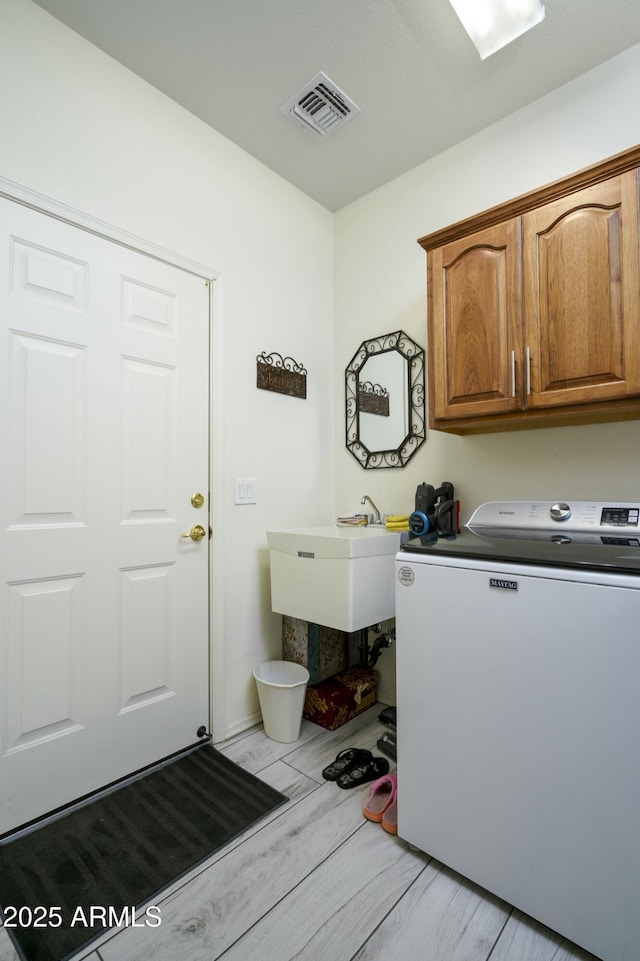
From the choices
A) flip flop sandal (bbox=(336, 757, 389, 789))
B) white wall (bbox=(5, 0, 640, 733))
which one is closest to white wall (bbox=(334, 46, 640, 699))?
white wall (bbox=(5, 0, 640, 733))

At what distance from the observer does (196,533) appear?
1938mm

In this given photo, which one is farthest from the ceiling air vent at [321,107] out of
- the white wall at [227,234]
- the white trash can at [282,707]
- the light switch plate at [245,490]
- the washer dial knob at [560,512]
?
the white trash can at [282,707]

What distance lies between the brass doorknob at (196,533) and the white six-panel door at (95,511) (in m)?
0.03

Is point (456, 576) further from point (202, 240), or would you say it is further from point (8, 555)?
point (202, 240)

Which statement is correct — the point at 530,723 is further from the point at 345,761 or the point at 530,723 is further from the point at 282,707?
the point at 282,707

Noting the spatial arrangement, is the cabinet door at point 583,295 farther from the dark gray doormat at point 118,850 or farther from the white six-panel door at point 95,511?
the dark gray doormat at point 118,850

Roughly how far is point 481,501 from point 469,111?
171cm

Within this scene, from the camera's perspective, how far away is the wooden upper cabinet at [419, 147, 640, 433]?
1411 mm

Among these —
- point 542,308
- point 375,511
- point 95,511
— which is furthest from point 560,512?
point 95,511

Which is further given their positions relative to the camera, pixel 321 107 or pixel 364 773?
pixel 321 107

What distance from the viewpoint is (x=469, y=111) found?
6.45 feet

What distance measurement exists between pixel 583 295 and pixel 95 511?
1.84 m

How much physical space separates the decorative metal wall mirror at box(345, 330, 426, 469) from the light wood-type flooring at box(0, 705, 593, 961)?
1.56 meters

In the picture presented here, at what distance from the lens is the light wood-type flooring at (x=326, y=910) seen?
3.53 feet
